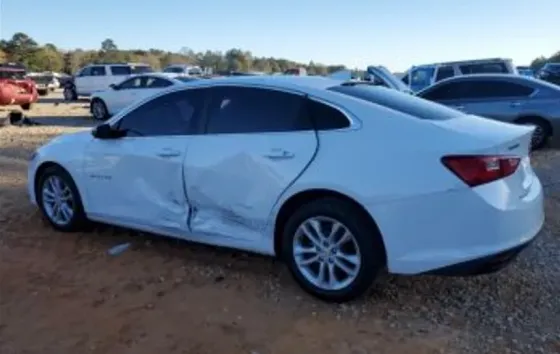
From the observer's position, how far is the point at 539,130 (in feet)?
37.8

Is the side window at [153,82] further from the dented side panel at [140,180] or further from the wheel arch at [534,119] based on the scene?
the dented side panel at [140,180]

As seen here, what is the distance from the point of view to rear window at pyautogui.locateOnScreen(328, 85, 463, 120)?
429 cm

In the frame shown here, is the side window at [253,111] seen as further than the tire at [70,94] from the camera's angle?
No

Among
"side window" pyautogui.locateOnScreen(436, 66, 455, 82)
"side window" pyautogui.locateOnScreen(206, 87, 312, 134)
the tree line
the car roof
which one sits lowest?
the tree line

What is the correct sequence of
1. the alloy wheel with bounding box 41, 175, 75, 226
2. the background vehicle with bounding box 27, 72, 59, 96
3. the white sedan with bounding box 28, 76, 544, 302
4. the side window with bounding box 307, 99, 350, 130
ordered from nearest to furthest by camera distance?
the white sedan with bounding box 28, 76, 544, 302, the side window with bounding box 307, 99, 350, 130, the alloy wheel with bounding box 41, 175, 75, 226, the background vehicle with bounding box 27, 72, 59, 96

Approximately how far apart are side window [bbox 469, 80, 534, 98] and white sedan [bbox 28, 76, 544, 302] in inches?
301

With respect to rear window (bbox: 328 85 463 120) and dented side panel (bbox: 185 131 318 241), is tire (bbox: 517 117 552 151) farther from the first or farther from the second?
dented side panel (bbox: 185 131 318 241)

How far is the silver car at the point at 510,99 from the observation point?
11.4 m

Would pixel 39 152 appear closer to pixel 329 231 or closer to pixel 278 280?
pixel 278 280

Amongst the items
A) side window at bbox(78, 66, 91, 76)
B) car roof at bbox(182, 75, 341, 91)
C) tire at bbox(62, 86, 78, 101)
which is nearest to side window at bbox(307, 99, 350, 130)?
car roof at bbox(182, 75, 341, 91)

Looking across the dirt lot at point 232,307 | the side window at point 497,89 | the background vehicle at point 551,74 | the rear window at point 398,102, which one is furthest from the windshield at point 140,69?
the rear window at point 398,102

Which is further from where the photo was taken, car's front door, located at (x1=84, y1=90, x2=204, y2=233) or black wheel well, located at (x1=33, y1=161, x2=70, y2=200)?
black wheel well, located at (x1=33, y1=161, x2=70, y2=200)

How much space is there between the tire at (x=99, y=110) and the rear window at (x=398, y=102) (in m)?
16.6

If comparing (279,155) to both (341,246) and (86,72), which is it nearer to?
(341,246)
